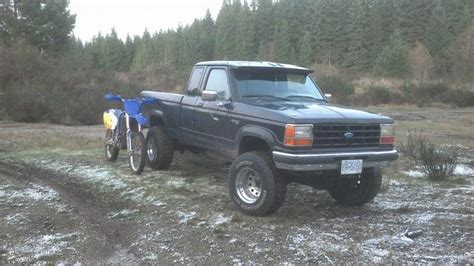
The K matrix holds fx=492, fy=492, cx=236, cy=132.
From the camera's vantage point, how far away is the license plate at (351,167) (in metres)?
5.71

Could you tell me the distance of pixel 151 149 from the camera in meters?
8.88

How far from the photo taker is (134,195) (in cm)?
705

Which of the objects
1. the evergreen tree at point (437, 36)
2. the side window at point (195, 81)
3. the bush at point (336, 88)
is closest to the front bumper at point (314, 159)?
the side window at point (195, 81)

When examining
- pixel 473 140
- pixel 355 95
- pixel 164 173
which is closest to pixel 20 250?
pixel 164 173

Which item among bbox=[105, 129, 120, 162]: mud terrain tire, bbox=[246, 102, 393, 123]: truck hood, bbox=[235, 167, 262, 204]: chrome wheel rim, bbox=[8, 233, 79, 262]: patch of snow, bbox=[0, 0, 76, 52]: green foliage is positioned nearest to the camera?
bbox=[8, 233, 79, 262]: patch of snow

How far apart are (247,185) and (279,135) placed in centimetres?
91

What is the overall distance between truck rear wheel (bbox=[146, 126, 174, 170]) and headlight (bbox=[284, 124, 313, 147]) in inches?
136

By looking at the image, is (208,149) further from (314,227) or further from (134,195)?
(314,227)

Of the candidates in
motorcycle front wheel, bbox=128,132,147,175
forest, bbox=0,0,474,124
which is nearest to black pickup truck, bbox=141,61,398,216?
motorcycle front wheel, bbox=128,132,147,175

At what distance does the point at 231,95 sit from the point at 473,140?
10.9 meters

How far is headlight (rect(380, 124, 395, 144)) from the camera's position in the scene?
241 inches

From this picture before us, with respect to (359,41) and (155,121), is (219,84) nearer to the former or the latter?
(155,121)

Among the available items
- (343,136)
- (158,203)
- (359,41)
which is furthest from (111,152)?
(359,41)

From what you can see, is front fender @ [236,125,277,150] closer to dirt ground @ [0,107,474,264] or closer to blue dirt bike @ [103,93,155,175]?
dirt ground @ [0,107,474,264]
